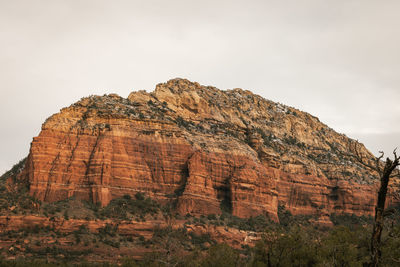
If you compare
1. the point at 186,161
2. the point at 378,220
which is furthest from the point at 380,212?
the point at 186,161

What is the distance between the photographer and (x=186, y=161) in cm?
8594

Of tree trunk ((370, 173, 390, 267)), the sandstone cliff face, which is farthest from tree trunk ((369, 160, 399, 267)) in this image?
the sandstone cliff face

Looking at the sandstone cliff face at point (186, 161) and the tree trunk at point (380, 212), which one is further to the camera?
the sandstone cliff face at point (186, 161)

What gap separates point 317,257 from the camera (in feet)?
132

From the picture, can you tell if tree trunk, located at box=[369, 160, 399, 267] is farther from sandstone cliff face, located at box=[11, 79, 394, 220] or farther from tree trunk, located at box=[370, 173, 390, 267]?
sandstone cliff face, located at box=[11, 79, 394, 220]

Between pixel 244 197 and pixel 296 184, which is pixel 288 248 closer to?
pixel 244 197

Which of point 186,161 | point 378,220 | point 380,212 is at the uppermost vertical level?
point 186,161

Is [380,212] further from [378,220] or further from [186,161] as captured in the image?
[186,161]

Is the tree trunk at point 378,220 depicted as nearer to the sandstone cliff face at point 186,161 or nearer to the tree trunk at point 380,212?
the tree trunk at point 380,212

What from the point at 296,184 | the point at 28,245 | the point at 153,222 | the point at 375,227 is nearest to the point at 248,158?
the point at 296,184

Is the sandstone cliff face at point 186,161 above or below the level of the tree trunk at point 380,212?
above

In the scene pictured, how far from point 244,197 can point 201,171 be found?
32.5ft

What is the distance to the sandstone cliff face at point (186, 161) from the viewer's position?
76312 mm

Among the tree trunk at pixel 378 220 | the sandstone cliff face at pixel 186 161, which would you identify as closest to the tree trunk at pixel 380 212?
the tree trunk at pixel 378 220
